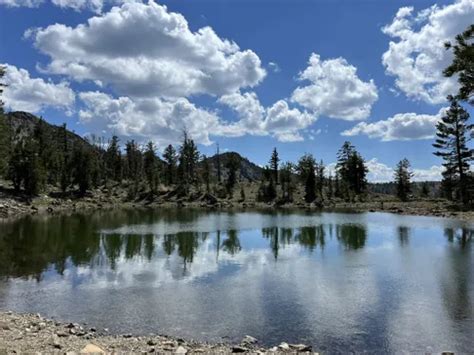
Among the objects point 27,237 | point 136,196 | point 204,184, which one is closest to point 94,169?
point 136,196

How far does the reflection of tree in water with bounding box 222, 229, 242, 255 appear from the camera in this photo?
40875 mm

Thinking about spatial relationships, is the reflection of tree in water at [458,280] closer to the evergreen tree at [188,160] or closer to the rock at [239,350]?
the rock at [239,350]

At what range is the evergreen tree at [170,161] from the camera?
150 m

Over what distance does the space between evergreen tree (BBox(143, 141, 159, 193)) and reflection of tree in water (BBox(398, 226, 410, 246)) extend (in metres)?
89.3

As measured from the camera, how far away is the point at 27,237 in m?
49.0

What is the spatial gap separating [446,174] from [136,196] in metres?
85.1

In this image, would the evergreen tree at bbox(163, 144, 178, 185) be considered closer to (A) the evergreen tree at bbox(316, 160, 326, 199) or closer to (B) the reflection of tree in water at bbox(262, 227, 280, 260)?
(A) the evergreen tree at bbox(316, 160, 326, 199)

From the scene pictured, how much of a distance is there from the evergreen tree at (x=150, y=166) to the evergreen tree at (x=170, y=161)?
425 cm

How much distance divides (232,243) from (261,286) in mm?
19902

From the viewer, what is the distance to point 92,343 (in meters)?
15.9

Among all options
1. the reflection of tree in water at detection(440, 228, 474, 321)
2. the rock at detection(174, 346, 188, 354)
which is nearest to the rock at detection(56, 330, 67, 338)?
the rock at detection(174, 346, 188, 354)

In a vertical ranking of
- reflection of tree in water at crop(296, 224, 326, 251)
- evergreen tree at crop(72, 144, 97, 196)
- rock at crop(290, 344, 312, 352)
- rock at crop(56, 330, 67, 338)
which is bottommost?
rock at crop(290, 344, 312, 352)

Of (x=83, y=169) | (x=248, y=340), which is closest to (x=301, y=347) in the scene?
(x=248, y=340)

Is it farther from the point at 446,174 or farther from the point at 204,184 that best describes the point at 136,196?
the point at 446,174
